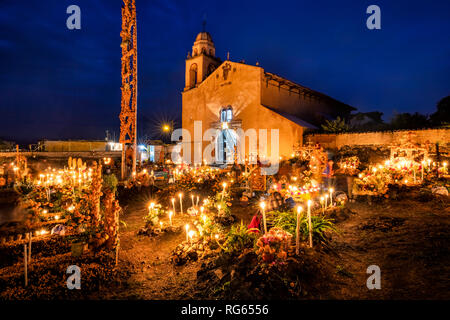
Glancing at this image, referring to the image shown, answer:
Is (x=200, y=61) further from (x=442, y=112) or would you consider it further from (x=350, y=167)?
(x=442, y=112)

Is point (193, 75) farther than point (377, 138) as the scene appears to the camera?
Yes

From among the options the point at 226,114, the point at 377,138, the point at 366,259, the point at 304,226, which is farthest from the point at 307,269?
the point at 226,114

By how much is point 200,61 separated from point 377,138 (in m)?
20.5

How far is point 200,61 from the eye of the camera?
93.5 feet

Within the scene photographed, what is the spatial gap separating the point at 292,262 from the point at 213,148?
2275cm

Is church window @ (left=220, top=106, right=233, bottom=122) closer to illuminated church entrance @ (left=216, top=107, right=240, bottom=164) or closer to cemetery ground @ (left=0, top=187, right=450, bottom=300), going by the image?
illuminated church entrance @ (left=216, top=107, right=240, bottom=164)

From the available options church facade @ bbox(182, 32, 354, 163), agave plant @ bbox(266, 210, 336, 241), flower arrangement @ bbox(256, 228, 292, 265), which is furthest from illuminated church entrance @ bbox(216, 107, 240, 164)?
flower arrangement @ bbox(256, 228, 292, 265)

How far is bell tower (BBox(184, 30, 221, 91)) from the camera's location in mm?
28516

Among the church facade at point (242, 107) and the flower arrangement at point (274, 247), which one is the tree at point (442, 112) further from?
the flower arrangement at point (274, 247)

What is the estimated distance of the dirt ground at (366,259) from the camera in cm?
392

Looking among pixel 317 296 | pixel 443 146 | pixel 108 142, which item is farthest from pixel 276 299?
pixel 108 142

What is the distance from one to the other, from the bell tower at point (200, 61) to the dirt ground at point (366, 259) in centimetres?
2423

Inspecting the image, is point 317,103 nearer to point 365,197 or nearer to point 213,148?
point 213,148
